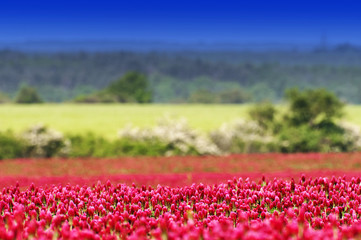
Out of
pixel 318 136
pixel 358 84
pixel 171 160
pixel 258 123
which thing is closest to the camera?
pixel 171 160

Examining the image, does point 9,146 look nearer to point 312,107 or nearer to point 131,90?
point 312,107

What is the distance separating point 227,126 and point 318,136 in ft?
18.5

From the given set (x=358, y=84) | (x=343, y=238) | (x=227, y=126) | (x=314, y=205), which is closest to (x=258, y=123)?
(x=227, y=126)

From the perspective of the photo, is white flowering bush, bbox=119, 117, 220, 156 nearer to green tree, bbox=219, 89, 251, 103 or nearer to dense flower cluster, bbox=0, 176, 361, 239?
dense flower cluster, bbox=0, 176, 361, 239

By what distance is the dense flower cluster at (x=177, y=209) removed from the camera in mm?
6219

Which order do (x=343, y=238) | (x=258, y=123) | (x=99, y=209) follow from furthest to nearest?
(x=258, y=123) < (x=99, y=209) < (x=343, y=238)

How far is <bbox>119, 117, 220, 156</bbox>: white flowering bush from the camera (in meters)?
32.1

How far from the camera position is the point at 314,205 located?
8.05 metres

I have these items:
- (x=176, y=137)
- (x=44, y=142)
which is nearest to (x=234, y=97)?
(x=176, y=137)

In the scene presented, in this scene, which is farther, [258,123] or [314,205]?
[258,123]

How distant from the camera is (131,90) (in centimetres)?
12081

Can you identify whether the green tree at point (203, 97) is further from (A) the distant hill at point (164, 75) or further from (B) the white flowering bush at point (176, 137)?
(B) the white flowering bush at point (176, 137)

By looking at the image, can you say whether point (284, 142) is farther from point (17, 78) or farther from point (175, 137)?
point (17, 78)

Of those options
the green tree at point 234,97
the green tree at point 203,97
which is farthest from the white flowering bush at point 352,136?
the green tree at point 234,97
